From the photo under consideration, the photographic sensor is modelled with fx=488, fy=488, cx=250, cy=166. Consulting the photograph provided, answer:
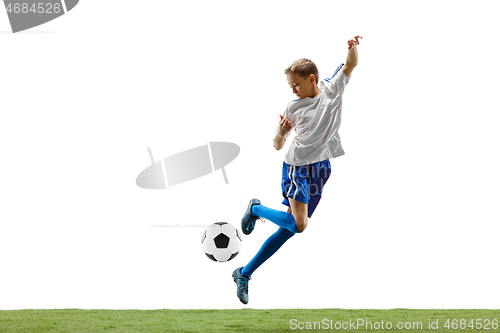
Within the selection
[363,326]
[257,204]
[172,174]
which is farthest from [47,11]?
[363,326]

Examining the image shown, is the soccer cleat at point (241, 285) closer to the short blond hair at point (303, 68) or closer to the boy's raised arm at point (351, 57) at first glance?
the short blond hair at point (303, 68)

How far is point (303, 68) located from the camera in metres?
3.83

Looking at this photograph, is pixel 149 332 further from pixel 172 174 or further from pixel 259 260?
pixel 172 174

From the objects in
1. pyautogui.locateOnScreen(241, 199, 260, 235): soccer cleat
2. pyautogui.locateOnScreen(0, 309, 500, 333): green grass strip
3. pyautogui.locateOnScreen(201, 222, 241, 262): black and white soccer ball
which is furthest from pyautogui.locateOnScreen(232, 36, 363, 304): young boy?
pyautogui.locateOnScreen(0, 309, 500, 333): green grass strip

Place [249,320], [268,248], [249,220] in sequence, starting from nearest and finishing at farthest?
1. [268,248]
2. [249,220]
3. [249,320]

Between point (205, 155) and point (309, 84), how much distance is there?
6.58ft

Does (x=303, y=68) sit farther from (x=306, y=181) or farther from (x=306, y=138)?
(x=306, y=181)

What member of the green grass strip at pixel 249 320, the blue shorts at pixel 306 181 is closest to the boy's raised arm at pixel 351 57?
the blue shorts at pixel 306 181

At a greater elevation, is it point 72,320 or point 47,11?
point 47,11

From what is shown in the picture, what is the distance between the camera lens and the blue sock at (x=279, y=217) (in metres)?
3.92

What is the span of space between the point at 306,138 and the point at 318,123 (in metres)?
0.15

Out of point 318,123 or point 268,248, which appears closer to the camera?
point 318,123

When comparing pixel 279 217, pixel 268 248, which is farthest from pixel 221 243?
pixel 279 217

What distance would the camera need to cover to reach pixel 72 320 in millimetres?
4469
